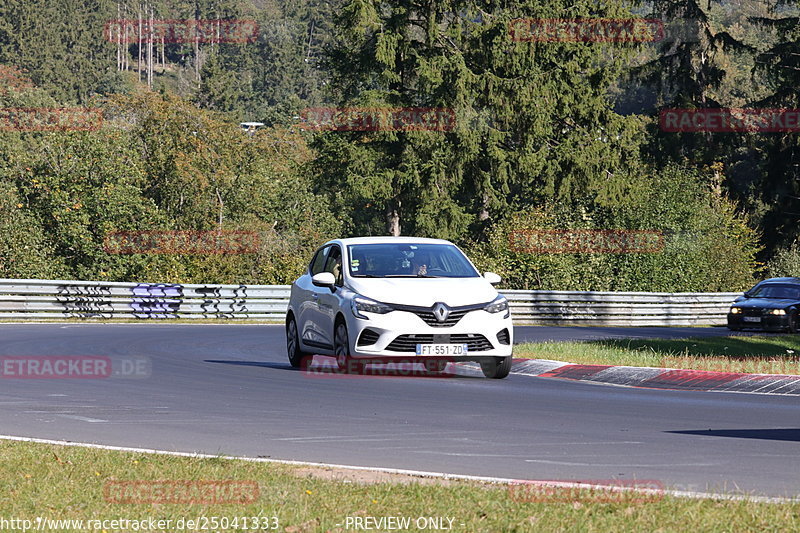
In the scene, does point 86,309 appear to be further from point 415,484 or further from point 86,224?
point 415,484

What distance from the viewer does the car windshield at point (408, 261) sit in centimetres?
1691

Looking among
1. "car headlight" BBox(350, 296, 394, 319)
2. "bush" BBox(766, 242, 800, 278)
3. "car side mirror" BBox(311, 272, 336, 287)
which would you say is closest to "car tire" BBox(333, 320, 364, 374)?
"car headlight" BBox(350, 296, 394, 319)

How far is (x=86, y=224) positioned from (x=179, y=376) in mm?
33166

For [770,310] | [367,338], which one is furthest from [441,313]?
[770,310]

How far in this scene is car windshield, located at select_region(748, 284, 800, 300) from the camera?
3553 cm

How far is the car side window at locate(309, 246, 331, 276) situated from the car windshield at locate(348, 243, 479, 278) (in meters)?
0.95

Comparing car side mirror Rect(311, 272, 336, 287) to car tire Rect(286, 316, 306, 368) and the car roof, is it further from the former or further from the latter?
car tire Rect(286, 316, 306, 368)

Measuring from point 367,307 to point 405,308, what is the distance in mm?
478

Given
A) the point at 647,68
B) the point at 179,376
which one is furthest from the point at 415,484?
the point at 647,68

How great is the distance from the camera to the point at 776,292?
36031 millimetres

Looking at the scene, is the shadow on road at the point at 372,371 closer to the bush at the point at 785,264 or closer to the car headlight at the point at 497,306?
the car headlight at the point at 497,306

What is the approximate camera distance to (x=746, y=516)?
7.05m

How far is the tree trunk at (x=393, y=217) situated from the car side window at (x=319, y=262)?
41393 mm

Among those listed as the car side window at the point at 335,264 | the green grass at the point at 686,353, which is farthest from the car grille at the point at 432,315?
the green grass at the point at 686,353
